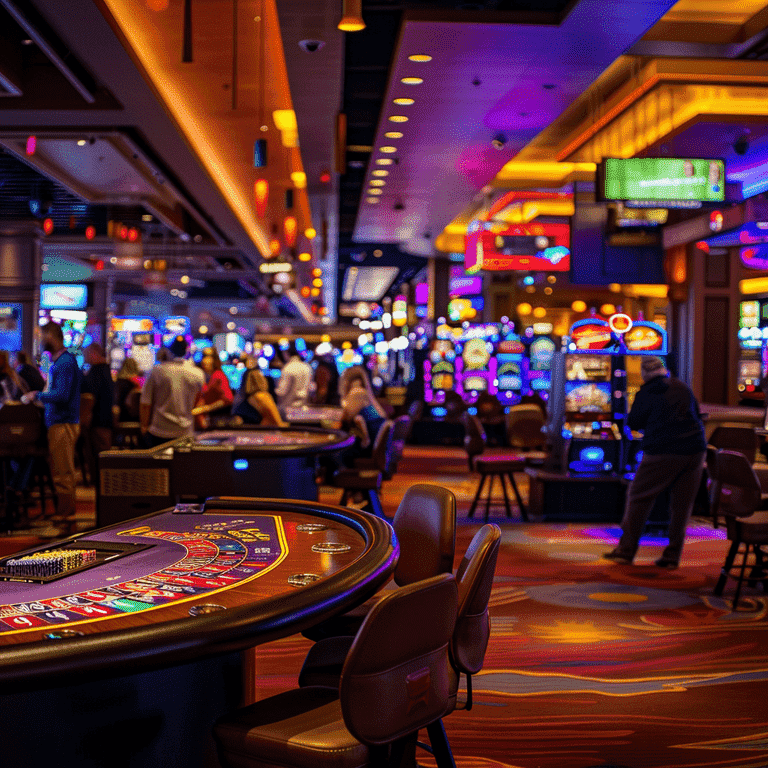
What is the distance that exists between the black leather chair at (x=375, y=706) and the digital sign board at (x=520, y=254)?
9.52m

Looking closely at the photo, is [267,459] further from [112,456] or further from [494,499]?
[494,499]

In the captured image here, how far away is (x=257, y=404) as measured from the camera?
24.6ft

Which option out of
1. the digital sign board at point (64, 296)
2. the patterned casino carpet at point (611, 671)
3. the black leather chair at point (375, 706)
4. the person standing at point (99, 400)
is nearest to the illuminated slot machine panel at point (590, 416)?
the patterned casino carpet at point (611, 671)

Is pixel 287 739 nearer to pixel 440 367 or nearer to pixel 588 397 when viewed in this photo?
pixel 588 397

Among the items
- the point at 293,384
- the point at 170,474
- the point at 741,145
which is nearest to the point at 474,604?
the point at 170,474

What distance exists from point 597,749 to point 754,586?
283 cm

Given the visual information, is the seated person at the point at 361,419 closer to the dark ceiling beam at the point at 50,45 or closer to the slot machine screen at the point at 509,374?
the dark ceiling beam at the point at 50,45

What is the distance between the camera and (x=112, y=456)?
502 cm

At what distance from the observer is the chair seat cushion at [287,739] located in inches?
69.7

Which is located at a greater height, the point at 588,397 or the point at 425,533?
the point at 588,397

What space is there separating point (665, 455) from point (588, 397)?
216cm

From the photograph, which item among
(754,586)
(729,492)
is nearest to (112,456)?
(729,492)

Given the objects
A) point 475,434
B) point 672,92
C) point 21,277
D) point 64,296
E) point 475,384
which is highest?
point 672,92

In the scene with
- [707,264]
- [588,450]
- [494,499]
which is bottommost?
[494,499]
